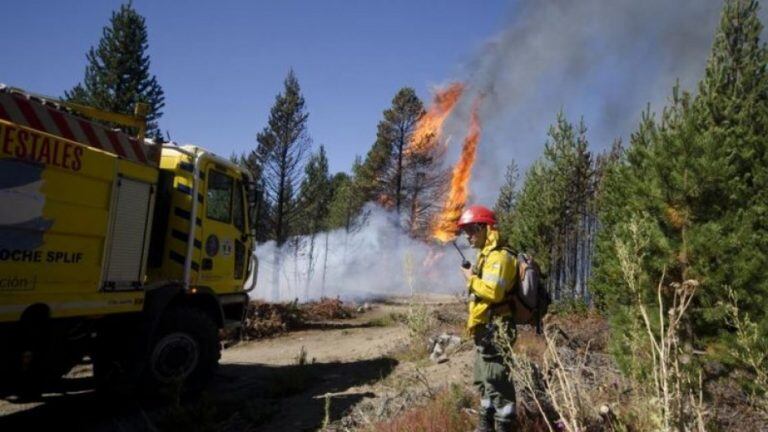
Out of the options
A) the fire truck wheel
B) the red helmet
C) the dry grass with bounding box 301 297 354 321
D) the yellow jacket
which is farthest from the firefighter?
the dry grass with bounding box 301 297 354 321

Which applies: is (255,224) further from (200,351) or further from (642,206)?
(642,206)

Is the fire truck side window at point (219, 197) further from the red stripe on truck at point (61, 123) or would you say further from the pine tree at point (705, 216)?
the pine tree at point (705, 216)

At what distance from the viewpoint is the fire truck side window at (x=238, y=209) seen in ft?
26.3

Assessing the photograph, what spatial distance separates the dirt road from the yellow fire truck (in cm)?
60

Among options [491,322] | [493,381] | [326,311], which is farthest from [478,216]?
[326,311]

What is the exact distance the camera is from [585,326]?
45.2ft

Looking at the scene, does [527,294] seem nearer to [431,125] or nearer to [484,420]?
[484,420]

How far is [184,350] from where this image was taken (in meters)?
6.88

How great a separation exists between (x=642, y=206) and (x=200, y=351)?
7176mm

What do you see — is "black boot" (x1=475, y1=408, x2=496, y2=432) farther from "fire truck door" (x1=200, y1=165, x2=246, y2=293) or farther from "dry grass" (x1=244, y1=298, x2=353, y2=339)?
"dry grass" (x1=244, y1=298, x2=353, y2=339)

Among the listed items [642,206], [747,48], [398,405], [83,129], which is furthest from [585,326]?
[83,129]

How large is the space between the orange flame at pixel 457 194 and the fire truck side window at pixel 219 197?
96.1 ft

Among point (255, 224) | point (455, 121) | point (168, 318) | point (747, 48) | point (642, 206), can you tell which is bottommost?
point (168, 318)

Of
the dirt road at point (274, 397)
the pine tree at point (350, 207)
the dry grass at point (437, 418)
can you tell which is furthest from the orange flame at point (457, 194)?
the dry grass at point (437, 418)
